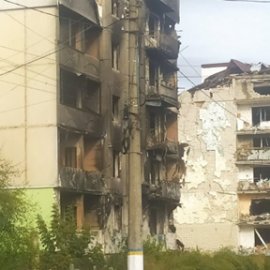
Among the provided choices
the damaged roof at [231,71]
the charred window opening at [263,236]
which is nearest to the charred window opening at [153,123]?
the damaged roof at [231,71]

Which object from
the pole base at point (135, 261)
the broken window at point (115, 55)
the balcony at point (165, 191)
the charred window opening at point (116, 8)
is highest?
the charred window opening at point (116, 8)

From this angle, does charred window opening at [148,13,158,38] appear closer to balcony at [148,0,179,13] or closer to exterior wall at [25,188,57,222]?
balcony at [148,0,179,13]

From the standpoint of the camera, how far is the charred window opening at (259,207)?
183ft

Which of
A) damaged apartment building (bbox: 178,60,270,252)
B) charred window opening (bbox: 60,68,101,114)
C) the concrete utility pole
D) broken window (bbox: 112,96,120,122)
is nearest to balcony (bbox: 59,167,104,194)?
charred window opening (bbox: 60,68,101,114)

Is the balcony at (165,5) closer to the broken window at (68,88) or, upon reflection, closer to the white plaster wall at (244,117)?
the broken window at (68,88)

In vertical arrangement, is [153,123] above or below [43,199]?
above

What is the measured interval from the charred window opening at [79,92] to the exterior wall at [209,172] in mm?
27759

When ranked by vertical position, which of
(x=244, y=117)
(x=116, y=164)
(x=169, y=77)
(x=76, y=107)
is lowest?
(x=116, y=164)

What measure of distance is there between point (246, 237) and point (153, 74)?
23.3 m

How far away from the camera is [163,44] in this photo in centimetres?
3616

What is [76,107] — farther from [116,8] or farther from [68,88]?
[116,8]

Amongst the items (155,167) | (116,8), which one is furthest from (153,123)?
(116,8)

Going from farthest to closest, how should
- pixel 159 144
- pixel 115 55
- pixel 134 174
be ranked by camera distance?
pixel 159 144, pixel 115 55, pixel 134 174

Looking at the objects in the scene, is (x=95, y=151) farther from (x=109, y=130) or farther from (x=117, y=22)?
(x=117, y=22)
